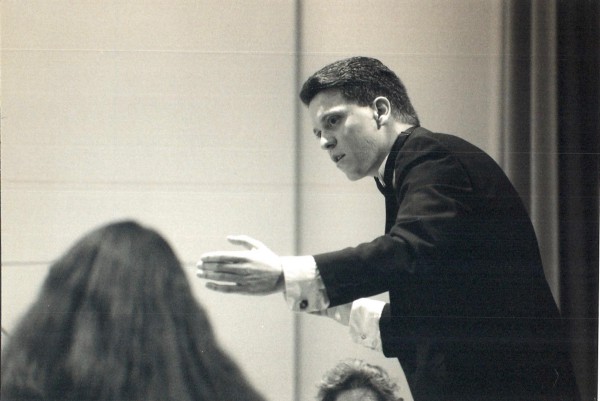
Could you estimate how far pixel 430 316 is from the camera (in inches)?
48.5

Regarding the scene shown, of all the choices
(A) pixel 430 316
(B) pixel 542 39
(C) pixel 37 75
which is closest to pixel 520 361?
(A) pixel 430 316

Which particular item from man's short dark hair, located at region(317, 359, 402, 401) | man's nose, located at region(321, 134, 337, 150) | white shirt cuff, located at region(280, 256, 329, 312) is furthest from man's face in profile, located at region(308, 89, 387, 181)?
man's short dark hair, located at region(317, 359, 402, 401)

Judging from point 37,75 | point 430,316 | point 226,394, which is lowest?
point 226,394

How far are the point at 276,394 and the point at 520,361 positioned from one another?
443 millimetres

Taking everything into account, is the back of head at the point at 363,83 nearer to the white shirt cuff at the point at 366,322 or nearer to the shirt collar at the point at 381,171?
the shirt collar at the point at 381,171

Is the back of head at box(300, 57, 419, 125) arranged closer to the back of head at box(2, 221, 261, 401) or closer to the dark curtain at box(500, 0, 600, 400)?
the dark curtain at box(500, 0, 600, 400)

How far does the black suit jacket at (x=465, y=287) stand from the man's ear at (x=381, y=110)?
46 millimetres

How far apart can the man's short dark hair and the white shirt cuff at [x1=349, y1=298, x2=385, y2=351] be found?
1.6 inches

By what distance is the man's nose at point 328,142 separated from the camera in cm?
123

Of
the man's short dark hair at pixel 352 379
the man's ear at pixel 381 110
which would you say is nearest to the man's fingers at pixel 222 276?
the man's short dark hair at pixel 352 379

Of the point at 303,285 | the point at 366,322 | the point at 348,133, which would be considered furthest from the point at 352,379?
the point at 348,133

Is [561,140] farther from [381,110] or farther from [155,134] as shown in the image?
[155,134]

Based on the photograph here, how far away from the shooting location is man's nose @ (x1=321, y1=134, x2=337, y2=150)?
4.03 ft

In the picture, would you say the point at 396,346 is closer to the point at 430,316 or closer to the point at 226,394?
the point at 430,316
